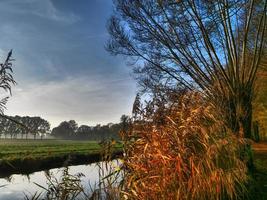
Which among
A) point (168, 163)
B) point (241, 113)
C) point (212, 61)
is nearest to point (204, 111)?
point (168, 163)

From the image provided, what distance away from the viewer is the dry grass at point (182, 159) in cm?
492

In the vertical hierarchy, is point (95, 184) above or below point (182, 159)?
below

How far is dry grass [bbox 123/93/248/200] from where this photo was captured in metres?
4.92

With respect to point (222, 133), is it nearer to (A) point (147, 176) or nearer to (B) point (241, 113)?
(A) point (147, 176)

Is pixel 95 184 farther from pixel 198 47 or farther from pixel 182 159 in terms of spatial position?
pixel 198 47

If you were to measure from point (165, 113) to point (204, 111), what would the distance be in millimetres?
793

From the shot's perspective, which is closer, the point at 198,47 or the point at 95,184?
the point at 95,184

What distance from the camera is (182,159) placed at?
17.0 feet

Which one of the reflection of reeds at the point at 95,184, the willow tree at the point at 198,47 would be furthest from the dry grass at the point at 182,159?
the willow tree at the point at 198,47

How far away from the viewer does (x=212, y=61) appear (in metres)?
13.7

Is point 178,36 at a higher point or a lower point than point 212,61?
higher

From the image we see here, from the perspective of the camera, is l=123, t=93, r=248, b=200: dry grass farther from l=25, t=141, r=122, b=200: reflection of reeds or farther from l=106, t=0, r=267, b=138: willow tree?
l=106, t=0, r=267, b=138: willow tree

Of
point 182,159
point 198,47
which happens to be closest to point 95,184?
point 182,159

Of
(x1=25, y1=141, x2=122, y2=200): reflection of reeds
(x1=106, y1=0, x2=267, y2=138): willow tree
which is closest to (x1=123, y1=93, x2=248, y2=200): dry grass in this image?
(x1=25, y1=141, x2=122, y2=200): reflection of reeds
